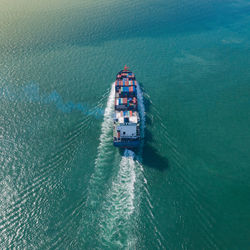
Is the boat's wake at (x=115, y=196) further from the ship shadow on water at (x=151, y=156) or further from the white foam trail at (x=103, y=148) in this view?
the ship shadow on water at (x=151, y=156)

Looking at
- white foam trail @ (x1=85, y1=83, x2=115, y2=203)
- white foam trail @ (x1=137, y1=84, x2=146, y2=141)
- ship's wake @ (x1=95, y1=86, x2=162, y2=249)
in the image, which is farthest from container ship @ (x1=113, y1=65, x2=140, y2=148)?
ship's wake @ (x1=95, y1=86, x2=162, y2=249)

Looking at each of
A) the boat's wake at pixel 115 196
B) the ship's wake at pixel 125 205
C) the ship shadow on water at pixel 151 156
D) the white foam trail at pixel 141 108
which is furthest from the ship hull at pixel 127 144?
the white foam trail at pixel 141 108

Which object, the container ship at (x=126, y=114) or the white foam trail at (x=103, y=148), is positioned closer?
the white foam trail at (x=103, y=148)

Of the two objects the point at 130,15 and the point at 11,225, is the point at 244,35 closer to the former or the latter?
the point at 130,15

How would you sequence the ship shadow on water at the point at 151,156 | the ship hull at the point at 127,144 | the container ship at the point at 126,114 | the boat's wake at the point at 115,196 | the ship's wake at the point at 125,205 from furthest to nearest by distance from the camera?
the container ship at the point at 126,114, the ship hull at the point at 127,144, the ship shadow on water at the point at 151,156, the boat's wake at the point at 115,196, the ship's wake at the point at 125,205

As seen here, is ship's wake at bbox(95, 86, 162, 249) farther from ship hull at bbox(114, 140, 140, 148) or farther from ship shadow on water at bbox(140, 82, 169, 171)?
ship hull at bbox(114, 140, 140, 148)

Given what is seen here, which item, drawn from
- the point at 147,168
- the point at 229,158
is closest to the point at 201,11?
the point at 229,158
